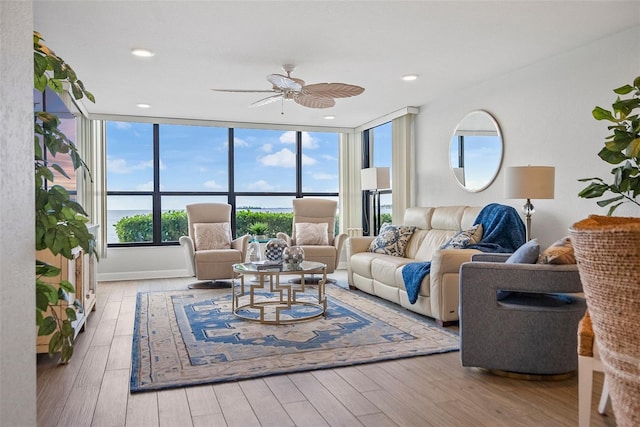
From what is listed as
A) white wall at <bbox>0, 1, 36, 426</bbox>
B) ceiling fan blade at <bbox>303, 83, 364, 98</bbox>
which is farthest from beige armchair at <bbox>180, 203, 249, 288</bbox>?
white wall at <bbox>0, 1, 36, 426</bbox>

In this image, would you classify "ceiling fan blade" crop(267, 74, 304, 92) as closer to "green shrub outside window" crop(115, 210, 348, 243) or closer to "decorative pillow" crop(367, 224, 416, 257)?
"decorative pillow" crop(367, 224, 416, 257)

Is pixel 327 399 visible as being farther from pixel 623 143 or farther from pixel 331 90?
pixel 331 90

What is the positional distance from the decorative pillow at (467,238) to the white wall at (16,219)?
382 centimetres

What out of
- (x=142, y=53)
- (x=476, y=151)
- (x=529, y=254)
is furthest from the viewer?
(x=476, y=151)

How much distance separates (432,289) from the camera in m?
4.09

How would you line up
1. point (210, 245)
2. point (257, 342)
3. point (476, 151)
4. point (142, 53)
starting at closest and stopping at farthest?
Answer: point (257, 342) < point (142, 53) < point (476, 151) < point (210, 245)

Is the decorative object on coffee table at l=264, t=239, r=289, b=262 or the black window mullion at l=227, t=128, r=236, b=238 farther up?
the black window mullion at l=227, t=128, r=236, b=238

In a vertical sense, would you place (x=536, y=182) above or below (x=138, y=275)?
above

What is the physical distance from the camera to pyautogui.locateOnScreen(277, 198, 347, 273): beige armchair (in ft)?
21.0

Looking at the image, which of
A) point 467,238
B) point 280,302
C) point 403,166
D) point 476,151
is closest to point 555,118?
point 476,151

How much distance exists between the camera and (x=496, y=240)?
4.35 meters

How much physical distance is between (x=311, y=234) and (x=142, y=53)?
11.2ft

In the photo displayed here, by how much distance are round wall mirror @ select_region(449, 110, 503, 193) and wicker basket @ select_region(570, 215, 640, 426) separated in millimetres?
3779

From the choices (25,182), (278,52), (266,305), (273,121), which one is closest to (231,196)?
(273,121)
